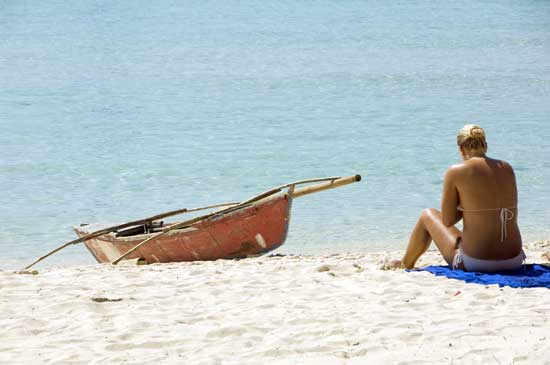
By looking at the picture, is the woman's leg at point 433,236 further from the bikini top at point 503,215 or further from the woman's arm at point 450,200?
the bikini top at point 503,215

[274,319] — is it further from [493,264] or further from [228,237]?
[228,237]

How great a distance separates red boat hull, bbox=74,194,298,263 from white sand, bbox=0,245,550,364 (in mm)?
1514

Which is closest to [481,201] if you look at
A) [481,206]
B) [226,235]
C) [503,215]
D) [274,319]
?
[481,206]

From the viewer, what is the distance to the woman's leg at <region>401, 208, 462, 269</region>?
674cm

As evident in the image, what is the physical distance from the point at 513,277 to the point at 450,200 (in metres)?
0.69

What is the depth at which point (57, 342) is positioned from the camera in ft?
17.4

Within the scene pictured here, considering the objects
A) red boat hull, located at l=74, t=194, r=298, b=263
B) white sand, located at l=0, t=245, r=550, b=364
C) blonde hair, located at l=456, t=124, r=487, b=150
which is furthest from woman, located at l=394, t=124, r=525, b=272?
red boat hull, located at l=74, t=194, r=298, b=263

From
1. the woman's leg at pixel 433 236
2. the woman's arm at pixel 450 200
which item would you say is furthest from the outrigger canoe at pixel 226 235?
the woman's arm at pixel 450 200

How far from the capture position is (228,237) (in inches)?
360

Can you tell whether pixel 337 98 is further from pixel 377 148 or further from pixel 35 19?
pixel 35 19

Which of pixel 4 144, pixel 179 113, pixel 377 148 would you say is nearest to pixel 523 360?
pixel 377 148

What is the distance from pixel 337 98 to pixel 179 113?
4.73 meters

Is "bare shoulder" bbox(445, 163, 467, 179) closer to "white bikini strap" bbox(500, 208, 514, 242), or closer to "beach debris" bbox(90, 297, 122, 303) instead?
"white bikini strap" bbox(500, 208, 514, 242)

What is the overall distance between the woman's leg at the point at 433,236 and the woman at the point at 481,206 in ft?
0.26
